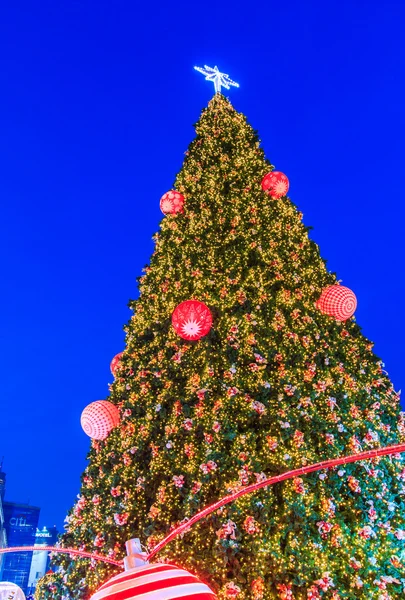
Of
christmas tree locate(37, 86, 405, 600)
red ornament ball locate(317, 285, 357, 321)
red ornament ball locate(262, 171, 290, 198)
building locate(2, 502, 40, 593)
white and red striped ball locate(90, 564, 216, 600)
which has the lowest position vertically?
white and red striped ball locate(90, 564, 216, 600)

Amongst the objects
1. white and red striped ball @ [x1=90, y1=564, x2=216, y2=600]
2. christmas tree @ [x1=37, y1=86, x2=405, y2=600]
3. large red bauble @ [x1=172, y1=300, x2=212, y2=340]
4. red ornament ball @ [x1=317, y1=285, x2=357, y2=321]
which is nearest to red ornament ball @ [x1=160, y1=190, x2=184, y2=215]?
christmas tree @ [x1=37, y1=86, x2=405, y2=600]

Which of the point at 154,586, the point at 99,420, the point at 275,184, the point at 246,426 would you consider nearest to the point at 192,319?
the point at 246,426

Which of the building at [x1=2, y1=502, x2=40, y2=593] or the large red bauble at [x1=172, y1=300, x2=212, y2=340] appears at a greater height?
the building at [x1=2, y1=502, x2=40, y2=593]

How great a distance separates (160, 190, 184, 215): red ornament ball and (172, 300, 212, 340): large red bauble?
2.50 meters

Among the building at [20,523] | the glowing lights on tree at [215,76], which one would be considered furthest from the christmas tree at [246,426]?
the building at [20,523]

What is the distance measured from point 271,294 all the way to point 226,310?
704 mm

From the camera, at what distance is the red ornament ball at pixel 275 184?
732 cm

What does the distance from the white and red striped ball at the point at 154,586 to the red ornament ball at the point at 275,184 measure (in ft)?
20.5

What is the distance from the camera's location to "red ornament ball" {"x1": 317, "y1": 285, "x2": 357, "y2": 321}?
645 centimetres

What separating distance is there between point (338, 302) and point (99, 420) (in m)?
3.70

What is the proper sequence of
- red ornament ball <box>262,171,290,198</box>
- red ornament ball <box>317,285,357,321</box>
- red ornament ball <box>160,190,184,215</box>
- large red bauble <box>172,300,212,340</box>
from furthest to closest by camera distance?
red ornament ball <box>160,190,184,215</box> → red ornament ball <box>262,171,290,198</box> → red ornament ball <box>317,285,357,321</box> → large red bauble <box>172,300,212,340</box>

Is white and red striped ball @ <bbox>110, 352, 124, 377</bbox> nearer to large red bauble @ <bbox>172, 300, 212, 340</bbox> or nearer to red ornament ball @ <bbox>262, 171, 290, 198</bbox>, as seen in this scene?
large red bauble @ <bbox>172, 300, 212, 340</bbox>

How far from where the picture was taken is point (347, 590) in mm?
4457

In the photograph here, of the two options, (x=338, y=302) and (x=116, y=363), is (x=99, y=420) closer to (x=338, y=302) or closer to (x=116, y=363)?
(x=116, y=363)
